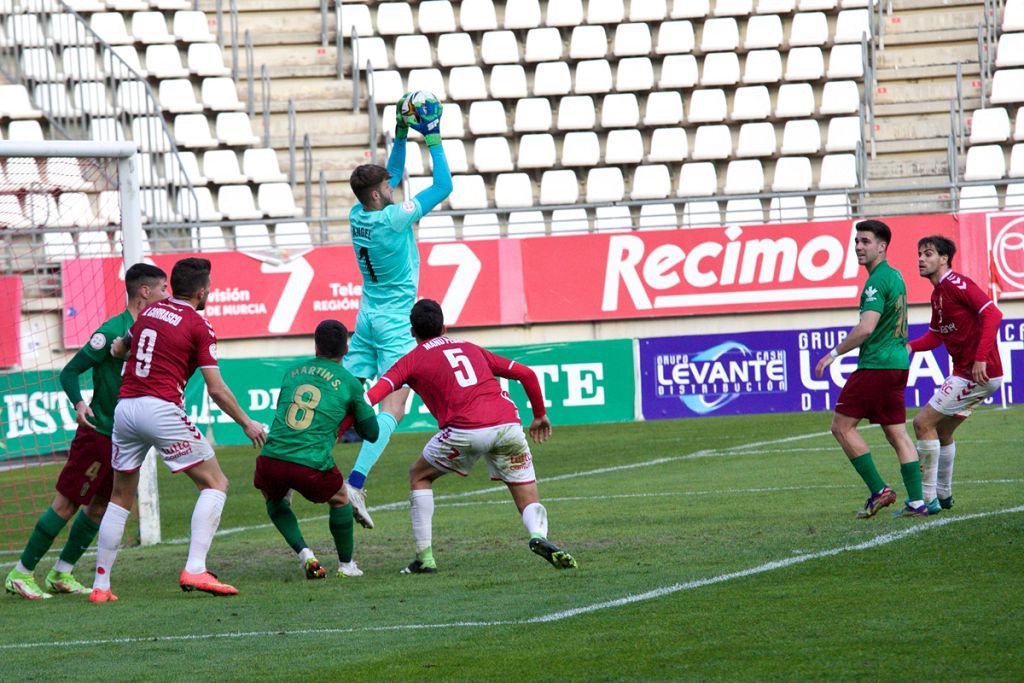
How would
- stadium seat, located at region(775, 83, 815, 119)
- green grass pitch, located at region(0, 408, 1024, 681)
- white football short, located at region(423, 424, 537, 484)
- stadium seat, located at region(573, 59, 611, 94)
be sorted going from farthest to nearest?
stadium seat, located at region(573, 59, 611, 94) → stadium seat, located at region(775, 83, 815, 119) → white football short, located at region(423, 424, 537, 484) → green grass pitch, located at region(0, 408, 1024, 681)

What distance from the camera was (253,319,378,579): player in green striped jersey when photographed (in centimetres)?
835

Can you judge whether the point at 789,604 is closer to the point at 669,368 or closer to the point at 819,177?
the point at 669,368

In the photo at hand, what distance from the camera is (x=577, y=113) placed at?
25469 mm

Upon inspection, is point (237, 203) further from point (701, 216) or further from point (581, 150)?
point (701, 216)

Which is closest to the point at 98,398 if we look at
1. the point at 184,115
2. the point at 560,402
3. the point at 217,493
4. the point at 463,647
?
the point at 217,493

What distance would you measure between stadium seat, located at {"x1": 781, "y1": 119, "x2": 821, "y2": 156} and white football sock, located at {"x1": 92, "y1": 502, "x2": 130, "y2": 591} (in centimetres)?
1810

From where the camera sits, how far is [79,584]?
29.6ft

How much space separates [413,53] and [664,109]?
15.1 ft

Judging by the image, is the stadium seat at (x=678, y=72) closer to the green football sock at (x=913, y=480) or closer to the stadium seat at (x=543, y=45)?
the stadium seat at (x=543, y=45)

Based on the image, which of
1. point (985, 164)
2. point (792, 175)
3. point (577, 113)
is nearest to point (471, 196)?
point (577, 113)

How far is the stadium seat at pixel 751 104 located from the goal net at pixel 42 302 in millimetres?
10283

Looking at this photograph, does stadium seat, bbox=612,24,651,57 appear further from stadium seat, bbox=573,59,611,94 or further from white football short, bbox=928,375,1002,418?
white football short, bbox=928,375,1002,418

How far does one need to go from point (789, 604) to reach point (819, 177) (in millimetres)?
18951

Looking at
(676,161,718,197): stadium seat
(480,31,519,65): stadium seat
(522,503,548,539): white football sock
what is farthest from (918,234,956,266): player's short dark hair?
(480,31,519,65): stadium seat
